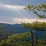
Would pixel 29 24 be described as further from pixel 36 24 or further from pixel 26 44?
pixel 26 44

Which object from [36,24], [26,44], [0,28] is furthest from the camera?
[0,28]

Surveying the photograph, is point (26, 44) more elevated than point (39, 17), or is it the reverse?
point (39, 17)

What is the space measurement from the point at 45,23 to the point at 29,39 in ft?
4.89

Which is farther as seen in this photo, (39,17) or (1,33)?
(1,33)

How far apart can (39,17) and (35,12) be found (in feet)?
1.06

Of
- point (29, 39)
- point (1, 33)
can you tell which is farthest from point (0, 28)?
point (29, 39)

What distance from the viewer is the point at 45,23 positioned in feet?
32.0

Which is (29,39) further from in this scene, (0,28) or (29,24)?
(0,28)

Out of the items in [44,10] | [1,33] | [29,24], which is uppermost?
[44,10]

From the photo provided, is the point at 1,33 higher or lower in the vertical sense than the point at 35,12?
lower

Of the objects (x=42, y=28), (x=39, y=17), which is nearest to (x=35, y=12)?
(x=39, y=17)

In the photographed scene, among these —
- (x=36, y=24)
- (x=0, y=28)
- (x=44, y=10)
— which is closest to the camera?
(x=44, y=10)

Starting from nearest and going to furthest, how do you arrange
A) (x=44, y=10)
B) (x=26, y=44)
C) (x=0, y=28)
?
(x=44, y=10) < (x=26, y=44) < (x=0, y=28)

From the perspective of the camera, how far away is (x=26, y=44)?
10117 millimetres
